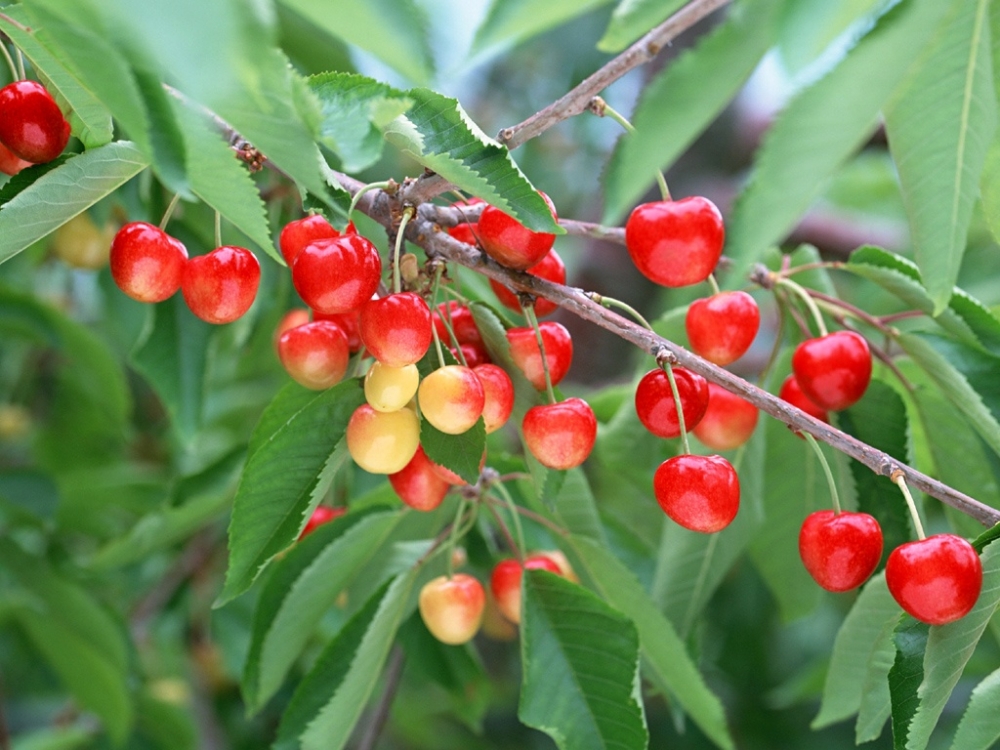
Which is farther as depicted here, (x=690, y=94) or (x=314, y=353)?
(x=314, y=353)

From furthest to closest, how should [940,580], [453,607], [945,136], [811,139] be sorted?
[453,607] < [940,580] < [945,136] < [811,139]

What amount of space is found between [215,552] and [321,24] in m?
1.69

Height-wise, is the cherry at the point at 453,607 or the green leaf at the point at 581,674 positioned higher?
the cherry at the point at 453,607

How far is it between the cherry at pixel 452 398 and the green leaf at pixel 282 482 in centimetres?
9

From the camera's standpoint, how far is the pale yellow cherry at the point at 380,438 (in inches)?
29.3

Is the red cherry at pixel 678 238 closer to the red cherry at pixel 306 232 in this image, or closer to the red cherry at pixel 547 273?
the red cherry at pixel 547 273

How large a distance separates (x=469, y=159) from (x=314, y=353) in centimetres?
24

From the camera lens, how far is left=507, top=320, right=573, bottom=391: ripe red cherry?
82 cm

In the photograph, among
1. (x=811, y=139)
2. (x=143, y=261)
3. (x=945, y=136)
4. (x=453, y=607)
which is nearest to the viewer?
(x=811, y=139)

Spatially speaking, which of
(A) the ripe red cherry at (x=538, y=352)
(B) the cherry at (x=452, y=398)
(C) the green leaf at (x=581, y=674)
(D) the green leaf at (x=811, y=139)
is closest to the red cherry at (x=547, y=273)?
(A) the ripe red cherry at (x=538, y=352)

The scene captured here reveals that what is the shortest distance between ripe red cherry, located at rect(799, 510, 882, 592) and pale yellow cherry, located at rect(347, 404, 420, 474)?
13.1 inches

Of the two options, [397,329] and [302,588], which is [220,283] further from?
[302,588]

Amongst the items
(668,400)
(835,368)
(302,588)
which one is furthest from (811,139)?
(302,588)

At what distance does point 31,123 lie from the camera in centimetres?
74
